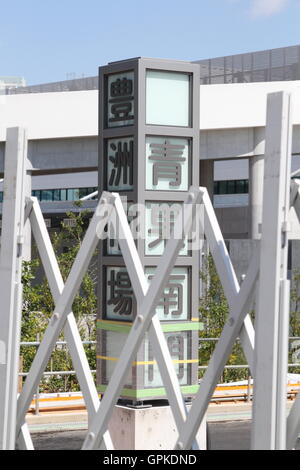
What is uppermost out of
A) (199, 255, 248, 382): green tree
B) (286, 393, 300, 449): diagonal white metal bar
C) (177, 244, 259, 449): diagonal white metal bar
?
(177, 244, 259, 449): diagonal white metal bar

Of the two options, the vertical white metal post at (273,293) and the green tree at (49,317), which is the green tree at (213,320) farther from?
the vertical white metal post at (273,293)

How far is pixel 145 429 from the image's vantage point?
11914 millimetres

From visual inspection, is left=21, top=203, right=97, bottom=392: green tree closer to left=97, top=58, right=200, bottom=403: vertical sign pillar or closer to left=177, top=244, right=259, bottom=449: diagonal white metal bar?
left=97, top=58, right=200, bottom=403: vertical sign pillar

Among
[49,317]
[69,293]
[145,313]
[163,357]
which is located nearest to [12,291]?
[69,293]

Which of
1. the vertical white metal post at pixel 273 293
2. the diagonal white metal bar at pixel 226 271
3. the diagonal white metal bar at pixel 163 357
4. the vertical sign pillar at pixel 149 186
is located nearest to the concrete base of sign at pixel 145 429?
the vertical sign pillar at pixel 149 186

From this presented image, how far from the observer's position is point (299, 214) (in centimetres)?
833

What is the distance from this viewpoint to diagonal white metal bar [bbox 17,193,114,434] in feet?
31.6

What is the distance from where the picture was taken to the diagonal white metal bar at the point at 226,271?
835 centimetres

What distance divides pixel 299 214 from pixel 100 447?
3.14 m

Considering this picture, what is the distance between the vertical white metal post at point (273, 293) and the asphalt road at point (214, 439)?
1062 centimetres

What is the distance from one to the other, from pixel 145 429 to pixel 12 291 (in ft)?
10.6

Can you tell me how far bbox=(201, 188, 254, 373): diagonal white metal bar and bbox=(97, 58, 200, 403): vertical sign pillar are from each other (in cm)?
318

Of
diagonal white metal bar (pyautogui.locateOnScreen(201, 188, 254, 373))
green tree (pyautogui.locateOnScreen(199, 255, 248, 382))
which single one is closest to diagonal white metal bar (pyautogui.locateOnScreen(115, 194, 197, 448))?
diagonal white metal bar (pyautogui.locateOnScreen(201, 188, 254, 373))
